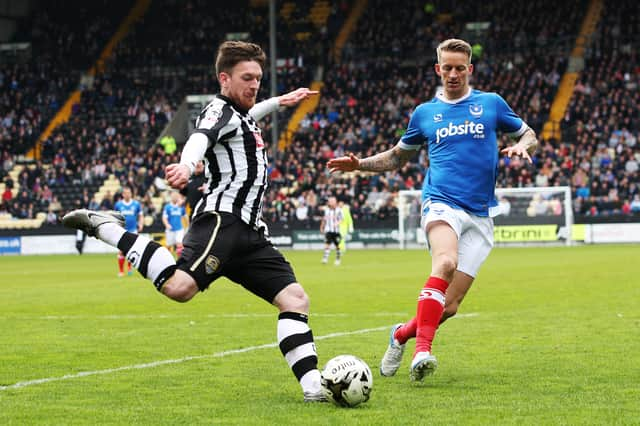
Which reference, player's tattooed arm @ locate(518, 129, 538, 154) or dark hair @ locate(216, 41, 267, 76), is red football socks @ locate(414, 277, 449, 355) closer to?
player's tattooed arm @ locate(518, 129, 538, 154)

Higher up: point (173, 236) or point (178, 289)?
point (178, 289)

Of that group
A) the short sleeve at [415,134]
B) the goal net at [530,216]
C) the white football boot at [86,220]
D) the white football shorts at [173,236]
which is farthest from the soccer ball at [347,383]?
the goal net at [530,216]

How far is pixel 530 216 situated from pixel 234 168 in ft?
113

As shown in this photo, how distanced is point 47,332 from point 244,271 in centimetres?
590

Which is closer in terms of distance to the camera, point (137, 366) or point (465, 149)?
point (465, 149)

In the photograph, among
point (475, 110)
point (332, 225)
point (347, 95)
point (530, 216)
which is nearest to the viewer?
point (475, 110)

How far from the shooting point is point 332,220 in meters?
32.4

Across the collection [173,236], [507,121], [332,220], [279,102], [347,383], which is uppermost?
[279,102]

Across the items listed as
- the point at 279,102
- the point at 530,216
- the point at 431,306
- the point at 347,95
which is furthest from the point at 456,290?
the point at 347,95

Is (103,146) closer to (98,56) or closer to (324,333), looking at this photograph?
(98,56)

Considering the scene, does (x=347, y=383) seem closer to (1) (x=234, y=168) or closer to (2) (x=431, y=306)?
(2) (x=431, y=306)

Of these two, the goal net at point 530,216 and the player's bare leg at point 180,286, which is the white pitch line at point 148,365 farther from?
the goal net at point 530,216

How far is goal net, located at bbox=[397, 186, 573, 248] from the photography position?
40000mm

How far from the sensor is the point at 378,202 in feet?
140
